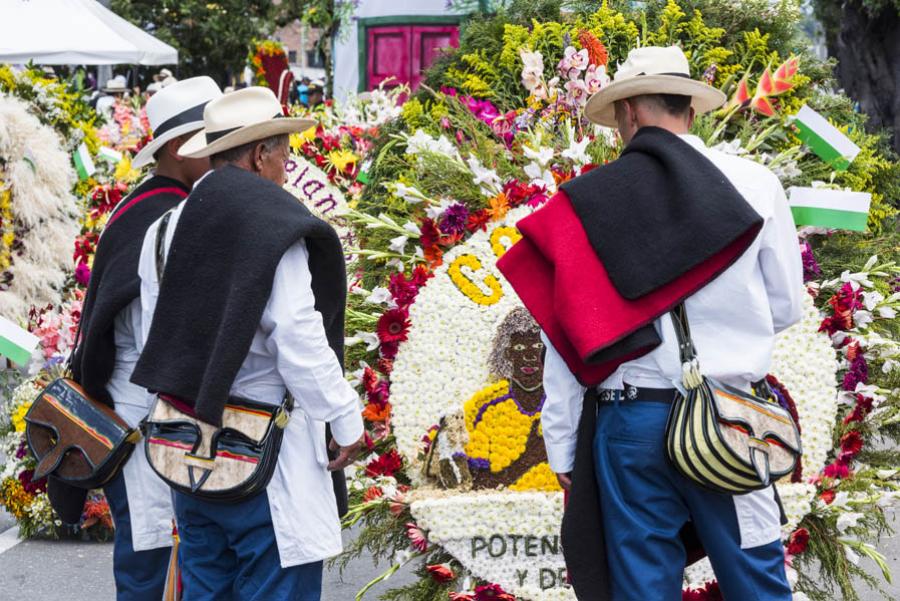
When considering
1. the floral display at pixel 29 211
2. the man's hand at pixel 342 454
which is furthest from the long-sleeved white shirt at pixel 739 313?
the floral display at pixel 29 211

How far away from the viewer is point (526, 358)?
4.50m

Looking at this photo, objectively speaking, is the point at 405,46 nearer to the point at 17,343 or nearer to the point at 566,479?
the point at 17,343

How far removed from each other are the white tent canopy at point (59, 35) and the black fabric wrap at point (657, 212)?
9.00m

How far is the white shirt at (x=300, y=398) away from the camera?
333 centimetres

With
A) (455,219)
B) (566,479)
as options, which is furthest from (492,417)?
(566,479)

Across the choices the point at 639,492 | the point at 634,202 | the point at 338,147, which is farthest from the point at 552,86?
the point at 338,147

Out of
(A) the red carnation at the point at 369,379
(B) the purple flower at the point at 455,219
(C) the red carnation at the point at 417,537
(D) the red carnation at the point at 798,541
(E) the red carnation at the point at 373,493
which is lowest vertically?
(C) the red carnation at the point at 417,537

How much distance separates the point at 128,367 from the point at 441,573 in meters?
1.22

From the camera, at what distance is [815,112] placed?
4.86 meters

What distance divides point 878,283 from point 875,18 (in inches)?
441

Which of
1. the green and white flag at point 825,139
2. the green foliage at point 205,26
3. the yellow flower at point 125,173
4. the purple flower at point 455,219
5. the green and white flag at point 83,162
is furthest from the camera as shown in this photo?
the green foliage at point 205,26

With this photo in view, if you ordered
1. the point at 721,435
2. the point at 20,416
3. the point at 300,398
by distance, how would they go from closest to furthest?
the point at 721,435, the point at 300,398, the point at 20,416

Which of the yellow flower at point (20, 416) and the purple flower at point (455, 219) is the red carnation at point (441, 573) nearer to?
the purple flower at point (455, 219)

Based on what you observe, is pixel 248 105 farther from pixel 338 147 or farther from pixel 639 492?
pixel 338 147
